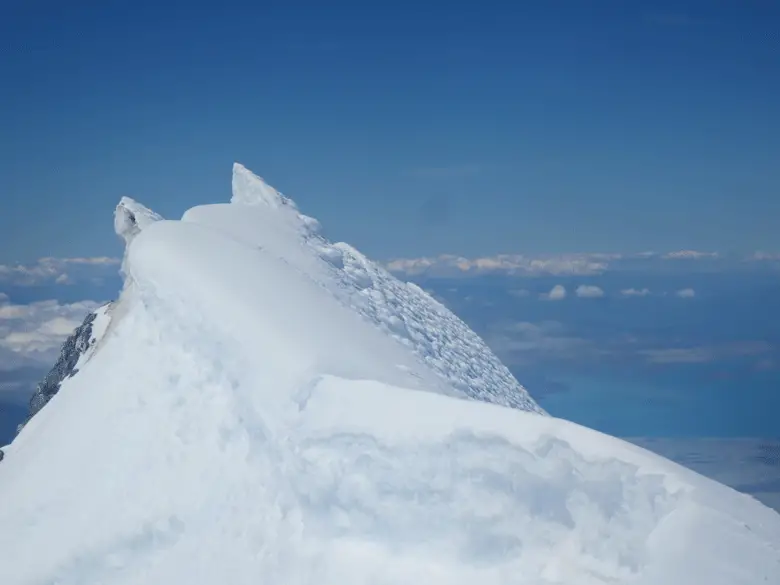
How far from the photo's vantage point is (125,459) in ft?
33.1

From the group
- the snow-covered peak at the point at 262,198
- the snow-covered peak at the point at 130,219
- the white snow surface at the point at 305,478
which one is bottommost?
the white snow surface at the point at 305,478

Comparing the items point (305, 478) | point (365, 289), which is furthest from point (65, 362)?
point (305, 478)

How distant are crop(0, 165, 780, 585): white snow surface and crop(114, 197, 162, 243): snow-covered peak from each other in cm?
→ 703

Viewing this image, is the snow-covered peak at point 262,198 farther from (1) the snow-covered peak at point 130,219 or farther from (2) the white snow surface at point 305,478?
(2) the white snow surface at point 305,478

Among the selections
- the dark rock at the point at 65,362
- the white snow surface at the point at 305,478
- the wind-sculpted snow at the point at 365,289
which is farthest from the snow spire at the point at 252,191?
the white snow surface at the point at 305,478

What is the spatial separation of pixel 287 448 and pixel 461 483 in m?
2.20

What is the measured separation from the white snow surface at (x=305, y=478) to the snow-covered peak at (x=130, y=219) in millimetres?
7034

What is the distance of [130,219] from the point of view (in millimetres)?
19531

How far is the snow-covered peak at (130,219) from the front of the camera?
19317 millimetres

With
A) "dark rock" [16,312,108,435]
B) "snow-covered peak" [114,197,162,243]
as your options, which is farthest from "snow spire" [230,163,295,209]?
"dark rock" [16,312,108,435]

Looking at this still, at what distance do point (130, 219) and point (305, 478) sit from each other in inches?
525

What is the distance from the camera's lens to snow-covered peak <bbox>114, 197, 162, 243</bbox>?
1932cm

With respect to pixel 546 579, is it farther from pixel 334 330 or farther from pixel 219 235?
pixel 219 235

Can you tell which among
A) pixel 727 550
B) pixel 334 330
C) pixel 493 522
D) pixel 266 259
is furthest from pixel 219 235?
pixel 727 550
